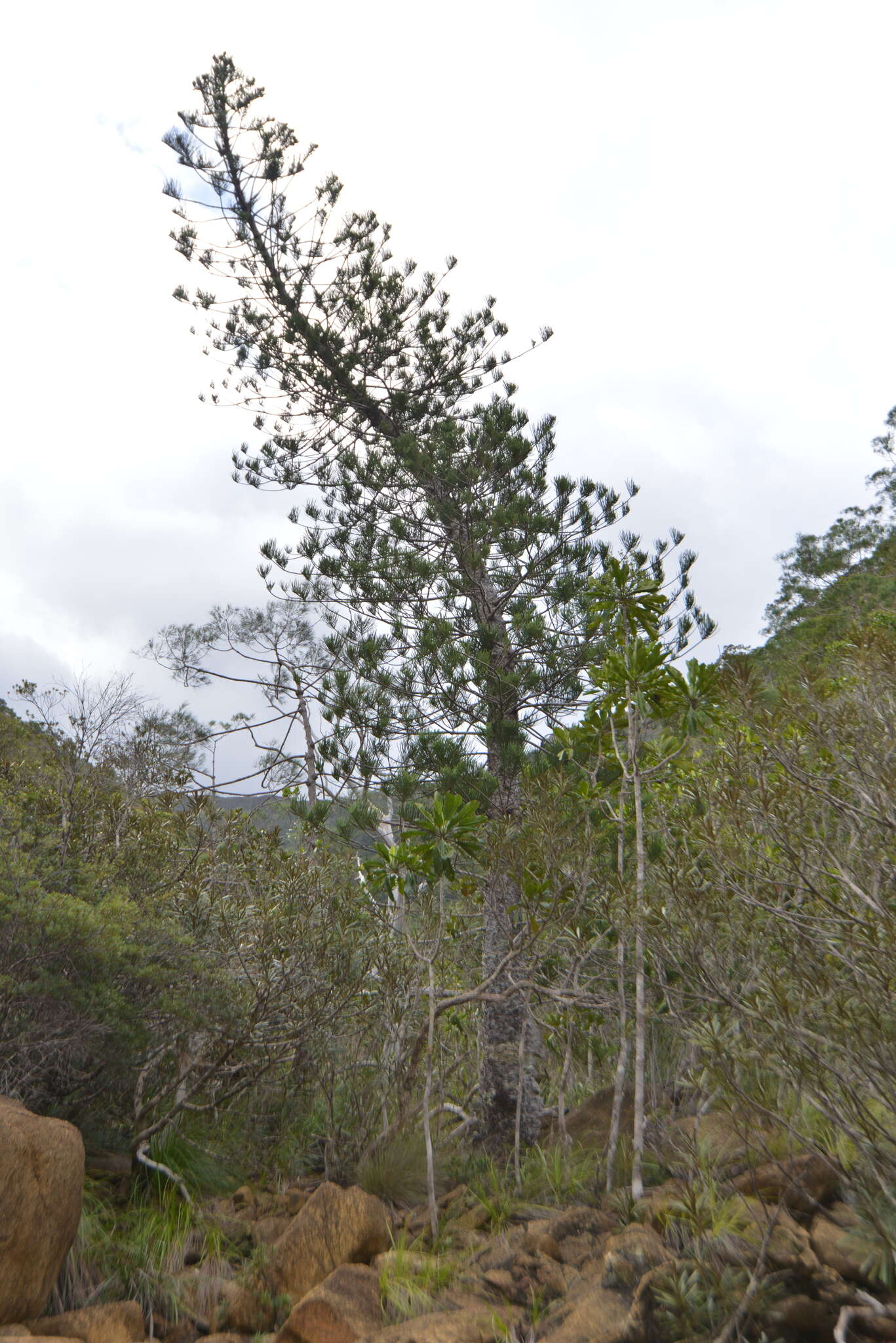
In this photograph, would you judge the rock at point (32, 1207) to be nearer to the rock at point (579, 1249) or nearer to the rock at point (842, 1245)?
the rock at point (579, 1249)

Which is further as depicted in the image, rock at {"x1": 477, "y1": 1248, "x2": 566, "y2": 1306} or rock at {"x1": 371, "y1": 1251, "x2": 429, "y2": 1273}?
rock at {"x1": 371, "y1": 1251, "x2": 429, "y2": 1273}

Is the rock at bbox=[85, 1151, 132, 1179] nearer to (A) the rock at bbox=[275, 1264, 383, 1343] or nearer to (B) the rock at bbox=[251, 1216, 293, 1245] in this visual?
(B) the rock at bbox=[251, 1216, 293, 1245]

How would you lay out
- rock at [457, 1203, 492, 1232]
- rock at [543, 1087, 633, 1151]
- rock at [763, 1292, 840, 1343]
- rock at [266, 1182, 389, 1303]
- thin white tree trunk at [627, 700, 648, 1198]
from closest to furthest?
rock at [763, 1292, 840, 1343] < rock at [266, 1182, 389, 1303] < thin white tree trunk at [627, 700, 648, 1198] < rock at [457, 1203, 492, 1232] < rock at [543, 1087, 633, 1151]

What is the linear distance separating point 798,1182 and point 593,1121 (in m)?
3.23

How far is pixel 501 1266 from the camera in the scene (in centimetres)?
370

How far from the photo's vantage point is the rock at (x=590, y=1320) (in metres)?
2.75

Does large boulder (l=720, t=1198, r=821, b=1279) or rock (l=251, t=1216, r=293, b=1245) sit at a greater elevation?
large boulder (l=720, t=1198, r=821, b=1279)

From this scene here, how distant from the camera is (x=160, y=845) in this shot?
6.18m

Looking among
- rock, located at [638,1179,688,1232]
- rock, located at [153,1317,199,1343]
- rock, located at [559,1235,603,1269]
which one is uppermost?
rock, located at [638,1179,688,1232]

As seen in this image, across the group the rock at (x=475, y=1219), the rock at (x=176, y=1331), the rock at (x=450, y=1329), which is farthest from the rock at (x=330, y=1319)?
the rock at (x=475, y=1219)

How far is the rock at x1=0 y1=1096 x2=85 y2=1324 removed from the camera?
3316 mm

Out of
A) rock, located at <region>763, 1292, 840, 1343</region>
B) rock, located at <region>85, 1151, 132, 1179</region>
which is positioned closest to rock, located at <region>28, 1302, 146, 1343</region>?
rock, located at <region>85, 1151, 132, 1179</region>

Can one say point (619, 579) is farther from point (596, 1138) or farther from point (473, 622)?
point (596, 1138)

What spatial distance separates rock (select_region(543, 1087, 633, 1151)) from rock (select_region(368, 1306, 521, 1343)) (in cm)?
269
